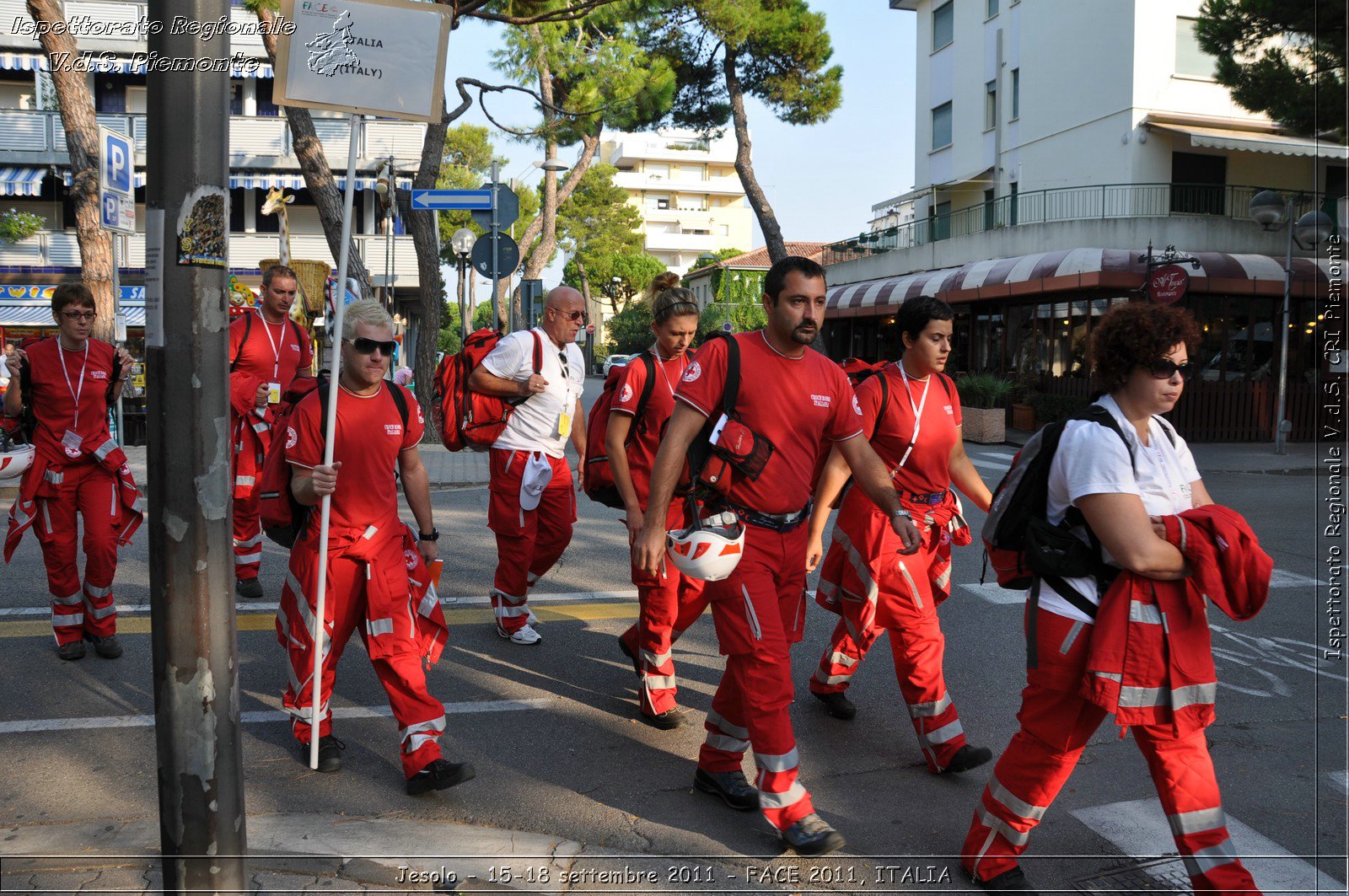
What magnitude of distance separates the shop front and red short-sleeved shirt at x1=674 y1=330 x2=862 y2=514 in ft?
60.0

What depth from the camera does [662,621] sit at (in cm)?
494

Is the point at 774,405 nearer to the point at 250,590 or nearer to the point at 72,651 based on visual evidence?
the point at 72,651

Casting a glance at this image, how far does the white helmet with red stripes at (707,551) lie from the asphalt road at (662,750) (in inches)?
37.1

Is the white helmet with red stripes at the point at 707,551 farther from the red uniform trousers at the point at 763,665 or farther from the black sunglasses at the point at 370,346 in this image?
the black sunglasses at the point at 370,346

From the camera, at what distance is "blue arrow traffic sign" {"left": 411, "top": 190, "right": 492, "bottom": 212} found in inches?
489

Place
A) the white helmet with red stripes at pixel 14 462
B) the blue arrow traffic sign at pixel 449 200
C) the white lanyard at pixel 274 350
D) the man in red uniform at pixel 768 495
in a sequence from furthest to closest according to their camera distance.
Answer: the blue arrow traffic sign at pixel 449 200
the white lanyard at pixel 274 350
the white helmet with red stripes at pixel 14 462
the man in red uniform at pixel 768 495

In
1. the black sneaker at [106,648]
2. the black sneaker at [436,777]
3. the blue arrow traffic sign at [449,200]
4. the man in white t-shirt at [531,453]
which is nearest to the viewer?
the black sneaker at [436,777]

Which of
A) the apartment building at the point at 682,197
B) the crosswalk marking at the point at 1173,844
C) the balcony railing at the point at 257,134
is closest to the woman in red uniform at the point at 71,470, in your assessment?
the crosswalk marking at the point at 1173,844

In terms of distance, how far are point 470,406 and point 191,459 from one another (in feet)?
10.8

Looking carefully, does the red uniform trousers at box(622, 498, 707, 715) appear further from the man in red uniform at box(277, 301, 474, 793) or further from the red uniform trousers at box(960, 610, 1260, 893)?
the red uniform trousers at box(960, 610, 1260, 893)

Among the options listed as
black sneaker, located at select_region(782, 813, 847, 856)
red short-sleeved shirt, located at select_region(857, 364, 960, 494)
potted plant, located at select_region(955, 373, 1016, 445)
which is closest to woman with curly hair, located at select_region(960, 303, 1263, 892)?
black sneaker, located at select_region(782, 813, 847, 856)

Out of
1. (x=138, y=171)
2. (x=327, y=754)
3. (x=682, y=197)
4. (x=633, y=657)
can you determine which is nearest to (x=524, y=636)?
(x=633, y=657)

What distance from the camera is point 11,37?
99.3 feet

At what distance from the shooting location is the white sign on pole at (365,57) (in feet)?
13.3
